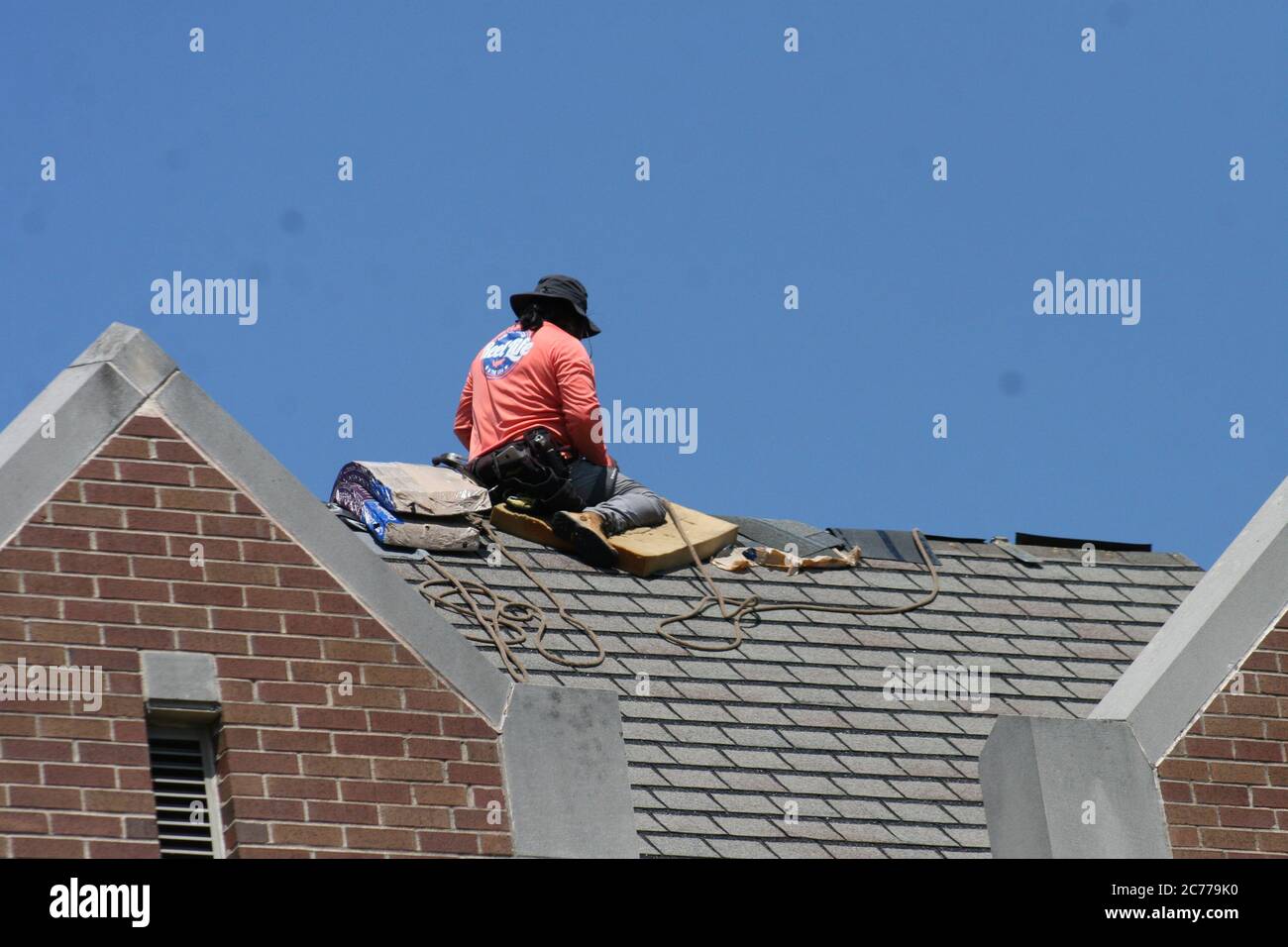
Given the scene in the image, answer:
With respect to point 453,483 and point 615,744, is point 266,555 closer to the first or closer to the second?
point 615,744

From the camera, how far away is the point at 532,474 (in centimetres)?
1338

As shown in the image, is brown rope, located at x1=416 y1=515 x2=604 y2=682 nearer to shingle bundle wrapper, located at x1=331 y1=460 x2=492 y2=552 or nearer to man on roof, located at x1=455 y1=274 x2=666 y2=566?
shingle bundle wrapper, located at x1=331 y1=460 x2=492 y2=552

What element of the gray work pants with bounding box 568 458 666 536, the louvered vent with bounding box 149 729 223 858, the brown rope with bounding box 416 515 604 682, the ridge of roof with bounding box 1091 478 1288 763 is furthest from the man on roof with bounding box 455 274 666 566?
the louvered vent with bounding box 149 729 223 858

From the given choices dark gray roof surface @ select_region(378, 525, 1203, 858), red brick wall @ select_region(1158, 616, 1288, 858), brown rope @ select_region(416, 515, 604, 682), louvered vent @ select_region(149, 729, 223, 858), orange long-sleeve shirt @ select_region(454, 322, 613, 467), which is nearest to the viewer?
→ louvered vent @ select_region(149, 729, 223, 858)

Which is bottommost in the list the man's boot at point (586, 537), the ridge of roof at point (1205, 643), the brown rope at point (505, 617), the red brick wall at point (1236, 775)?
the red brick wall at point (1236, 775)

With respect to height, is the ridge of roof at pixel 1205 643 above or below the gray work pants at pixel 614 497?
below

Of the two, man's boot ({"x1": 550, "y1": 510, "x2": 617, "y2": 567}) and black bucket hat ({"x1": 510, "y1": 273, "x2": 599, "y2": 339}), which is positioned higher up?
black bucket hat ({"x1": 510, "y1": 273, "x2": 599, "y2": 339})

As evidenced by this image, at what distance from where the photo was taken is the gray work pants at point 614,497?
13.0 meters

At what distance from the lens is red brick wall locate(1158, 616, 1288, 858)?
988 centimetres

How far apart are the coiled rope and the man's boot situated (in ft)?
1.04
